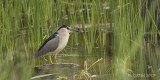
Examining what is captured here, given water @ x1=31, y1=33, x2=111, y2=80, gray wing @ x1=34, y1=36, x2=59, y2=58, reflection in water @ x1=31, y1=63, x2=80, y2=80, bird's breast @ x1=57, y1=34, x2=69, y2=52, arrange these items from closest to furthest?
water @ x1=31, y1=33, x2=111, y2=80 → reflection in water @ x1=31, y1=63, x2=80, y2=80 → gray wing @ x1=34, y1=36, x2=59, y2=58 → bird's breast @ x1=57, y1=34, x2=69, y2=52

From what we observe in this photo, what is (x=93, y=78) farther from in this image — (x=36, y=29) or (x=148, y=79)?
(x=36, y=29)

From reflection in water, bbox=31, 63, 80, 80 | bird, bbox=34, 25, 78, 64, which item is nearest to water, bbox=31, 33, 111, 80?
reflection in water, bbox=31, 63, 80, 80

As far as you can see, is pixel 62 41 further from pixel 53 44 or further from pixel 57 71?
pixel 57 71

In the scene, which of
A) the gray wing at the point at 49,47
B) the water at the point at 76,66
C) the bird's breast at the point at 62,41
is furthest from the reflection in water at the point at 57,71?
the bird's breast at the point at 62,41

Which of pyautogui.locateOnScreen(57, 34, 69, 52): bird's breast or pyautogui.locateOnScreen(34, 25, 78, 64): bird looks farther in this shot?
pyautogui.locateOnScreen(57, 34, 69, 52): bird's breast

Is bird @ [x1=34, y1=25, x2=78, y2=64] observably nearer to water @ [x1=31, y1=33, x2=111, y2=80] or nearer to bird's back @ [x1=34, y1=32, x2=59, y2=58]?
bird's back @ [x1=34, y1=32, x2=59, y2=58]

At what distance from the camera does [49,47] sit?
4.93 m

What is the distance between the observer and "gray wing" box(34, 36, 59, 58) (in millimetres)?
4834

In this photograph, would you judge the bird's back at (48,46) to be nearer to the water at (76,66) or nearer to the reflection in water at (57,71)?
the water at (76,66)

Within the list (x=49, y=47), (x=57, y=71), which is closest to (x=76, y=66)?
(x=57, y=71)

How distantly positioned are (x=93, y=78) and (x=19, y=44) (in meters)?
2.58

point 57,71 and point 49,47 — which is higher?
point 49,47

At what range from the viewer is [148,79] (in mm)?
3682

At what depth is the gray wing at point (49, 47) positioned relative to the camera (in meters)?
4.83
